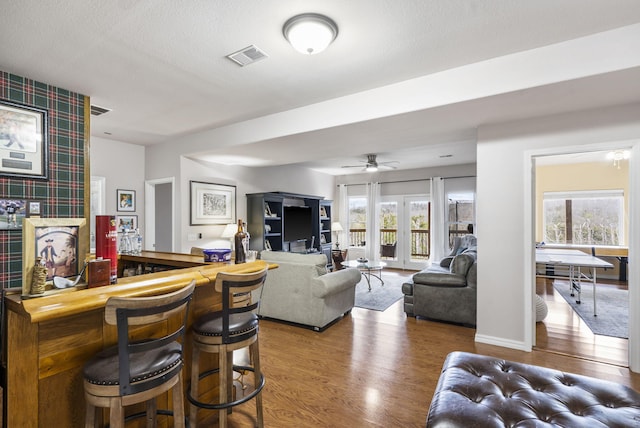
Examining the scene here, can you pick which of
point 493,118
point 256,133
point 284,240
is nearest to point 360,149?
point 256,133

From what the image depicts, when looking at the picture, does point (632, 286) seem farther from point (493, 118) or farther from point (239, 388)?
point (239, 388)

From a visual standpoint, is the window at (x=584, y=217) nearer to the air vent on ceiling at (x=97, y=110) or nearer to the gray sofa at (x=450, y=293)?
the gray sofa at (x=450, y=293)

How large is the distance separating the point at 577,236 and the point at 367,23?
7.70 m

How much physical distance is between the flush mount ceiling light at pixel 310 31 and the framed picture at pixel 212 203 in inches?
142

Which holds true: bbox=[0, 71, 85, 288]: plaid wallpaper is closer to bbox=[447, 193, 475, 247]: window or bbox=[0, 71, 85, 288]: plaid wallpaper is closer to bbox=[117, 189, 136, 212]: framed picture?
bbox=[117, 189, 136, 212]: framed picture

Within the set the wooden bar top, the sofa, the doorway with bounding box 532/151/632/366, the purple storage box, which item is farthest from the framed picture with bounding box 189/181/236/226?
the doorway with bounding box 532/151/632/366

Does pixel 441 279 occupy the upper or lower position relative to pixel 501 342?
upper

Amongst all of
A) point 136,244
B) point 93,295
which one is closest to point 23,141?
point 136,244

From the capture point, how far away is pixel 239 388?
8.21ft

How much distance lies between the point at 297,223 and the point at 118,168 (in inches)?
147

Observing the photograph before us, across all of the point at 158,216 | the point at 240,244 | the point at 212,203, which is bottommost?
the point at 240,244

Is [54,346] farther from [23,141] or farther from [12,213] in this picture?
[23,141]

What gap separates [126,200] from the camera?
5.20m

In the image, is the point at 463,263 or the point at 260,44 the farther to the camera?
the point at 463,263
